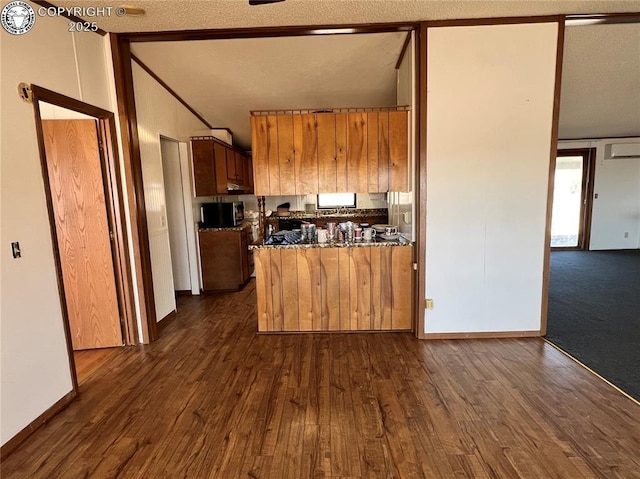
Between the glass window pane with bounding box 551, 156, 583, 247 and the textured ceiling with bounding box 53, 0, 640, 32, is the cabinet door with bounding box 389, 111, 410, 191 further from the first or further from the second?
the glass window pane with bounding box 551, 156, 583, 247

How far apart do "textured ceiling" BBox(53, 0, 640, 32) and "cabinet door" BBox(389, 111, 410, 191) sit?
787 millimetres

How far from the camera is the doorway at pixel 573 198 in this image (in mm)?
6570

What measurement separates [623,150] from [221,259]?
786cm

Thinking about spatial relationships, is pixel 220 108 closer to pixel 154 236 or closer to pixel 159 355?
pixel 154 236

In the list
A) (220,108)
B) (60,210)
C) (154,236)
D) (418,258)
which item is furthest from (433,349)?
(220,108)

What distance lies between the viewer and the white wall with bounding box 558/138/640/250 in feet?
21.1

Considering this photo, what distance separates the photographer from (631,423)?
1831mm

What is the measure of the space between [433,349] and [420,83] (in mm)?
2294

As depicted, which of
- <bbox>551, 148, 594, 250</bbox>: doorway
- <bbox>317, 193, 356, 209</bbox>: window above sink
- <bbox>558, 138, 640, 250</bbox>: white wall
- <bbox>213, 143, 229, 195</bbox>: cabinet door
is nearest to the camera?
<bbox>213, 143, 229, 195</bbox>: cabinet door

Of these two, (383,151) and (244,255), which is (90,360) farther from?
(383,151)

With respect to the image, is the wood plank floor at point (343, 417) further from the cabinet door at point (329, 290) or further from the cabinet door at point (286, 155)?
the cabinet door at point (286, 155)

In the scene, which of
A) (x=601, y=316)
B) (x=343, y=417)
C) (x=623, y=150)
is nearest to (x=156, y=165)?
(x=343, y=417)

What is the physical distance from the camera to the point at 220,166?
15.5 ft

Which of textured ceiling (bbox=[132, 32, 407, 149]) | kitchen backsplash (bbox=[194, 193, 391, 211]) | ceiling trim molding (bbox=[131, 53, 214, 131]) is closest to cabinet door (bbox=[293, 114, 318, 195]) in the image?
textured ceiling (bbox=[132, 32, 407, 149])
